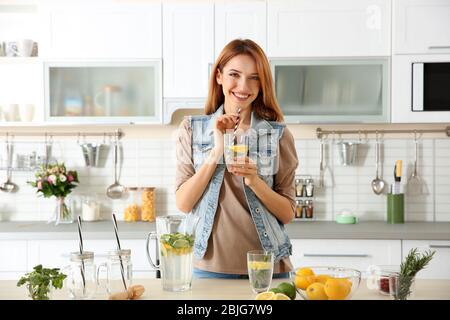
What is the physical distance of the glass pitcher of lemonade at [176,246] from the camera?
61.7 inches

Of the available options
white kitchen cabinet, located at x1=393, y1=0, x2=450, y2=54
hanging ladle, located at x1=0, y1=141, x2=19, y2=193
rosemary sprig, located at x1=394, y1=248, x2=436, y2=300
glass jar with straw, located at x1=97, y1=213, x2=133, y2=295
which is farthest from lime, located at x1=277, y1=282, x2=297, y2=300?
hanging ladle, located at x1=0, y1=141, x2=19, y2=193

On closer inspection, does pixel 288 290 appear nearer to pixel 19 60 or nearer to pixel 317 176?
pixel 317 176

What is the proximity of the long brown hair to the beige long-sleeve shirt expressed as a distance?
10cm

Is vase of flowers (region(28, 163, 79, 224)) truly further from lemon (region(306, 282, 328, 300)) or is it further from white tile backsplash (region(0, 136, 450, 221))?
lemon (region(306, 282, 328, 300))

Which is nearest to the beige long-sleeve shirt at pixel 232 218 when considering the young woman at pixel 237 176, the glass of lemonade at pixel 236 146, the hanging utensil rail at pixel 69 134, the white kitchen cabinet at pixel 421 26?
the young woman at pixel 237 176

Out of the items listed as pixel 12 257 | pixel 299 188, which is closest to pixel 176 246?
pixel 12 257

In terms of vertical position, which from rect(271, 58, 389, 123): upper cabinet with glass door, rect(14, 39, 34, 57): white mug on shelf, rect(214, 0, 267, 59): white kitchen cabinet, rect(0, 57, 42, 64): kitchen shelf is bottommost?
rect(271, 58, 389, 123): upper cabinet with glass door

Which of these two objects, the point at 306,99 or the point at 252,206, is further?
the point at 306,99

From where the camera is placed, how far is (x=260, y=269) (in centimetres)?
151

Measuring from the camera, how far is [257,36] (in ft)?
11.7

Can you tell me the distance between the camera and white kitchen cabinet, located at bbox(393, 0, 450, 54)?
3.48 metres
